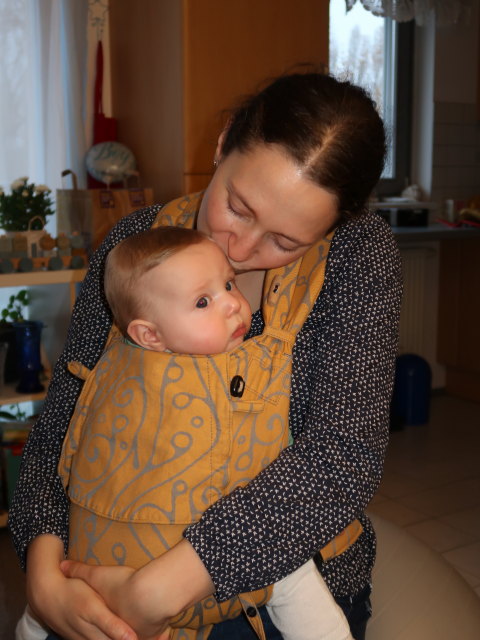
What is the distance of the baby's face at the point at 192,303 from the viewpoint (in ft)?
3.26

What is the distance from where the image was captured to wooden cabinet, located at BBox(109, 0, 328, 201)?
265cm

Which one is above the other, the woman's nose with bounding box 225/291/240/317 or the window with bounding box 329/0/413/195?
the window with bounding box 329/0/413/195

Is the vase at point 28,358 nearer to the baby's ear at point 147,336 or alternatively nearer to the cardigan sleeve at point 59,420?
the cardigan sleeve at point 59,420

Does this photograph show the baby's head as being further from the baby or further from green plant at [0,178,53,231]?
green plant at [0,178,53,231]

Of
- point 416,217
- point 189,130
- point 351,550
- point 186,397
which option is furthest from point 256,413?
point 416,217

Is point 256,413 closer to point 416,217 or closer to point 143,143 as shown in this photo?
point 143,143

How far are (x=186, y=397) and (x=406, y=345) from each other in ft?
11.3

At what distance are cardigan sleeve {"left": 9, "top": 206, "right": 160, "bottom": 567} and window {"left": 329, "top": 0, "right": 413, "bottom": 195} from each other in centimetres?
319

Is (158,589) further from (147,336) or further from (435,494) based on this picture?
(435,494)

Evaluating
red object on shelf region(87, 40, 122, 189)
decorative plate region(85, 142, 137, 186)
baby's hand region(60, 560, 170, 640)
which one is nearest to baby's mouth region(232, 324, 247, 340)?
baby's hand region(60, 560, 170, 640)

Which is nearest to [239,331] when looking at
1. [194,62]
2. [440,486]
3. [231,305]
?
[231,305]

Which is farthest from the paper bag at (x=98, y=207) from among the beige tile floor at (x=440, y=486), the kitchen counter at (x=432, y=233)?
the beige tile floor at (x=440, y=486)

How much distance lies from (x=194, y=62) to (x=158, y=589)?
2.20 meters

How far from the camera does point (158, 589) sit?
2.73 ft
